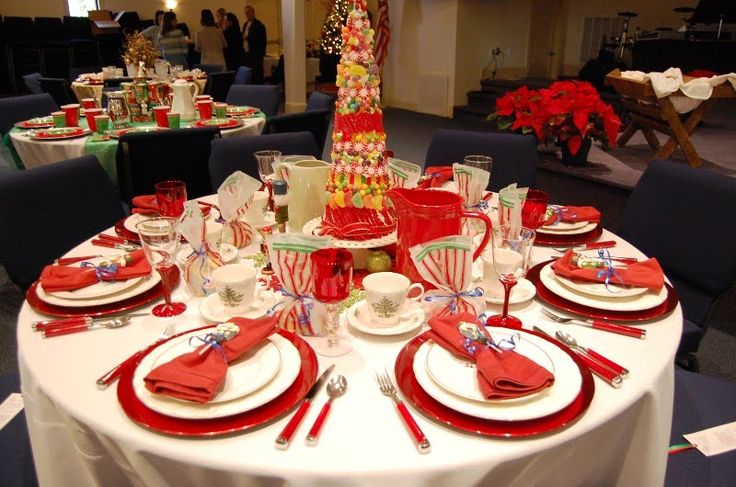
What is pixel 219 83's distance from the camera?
6.20 metres

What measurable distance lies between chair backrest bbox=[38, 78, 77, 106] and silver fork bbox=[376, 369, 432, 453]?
575cm

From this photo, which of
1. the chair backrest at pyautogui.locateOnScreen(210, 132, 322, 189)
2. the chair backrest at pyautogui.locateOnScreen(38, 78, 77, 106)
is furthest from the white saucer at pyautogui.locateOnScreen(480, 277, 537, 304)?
the chair backrest at pyautogui.locateOnScreen(38, 78, 77, 106)

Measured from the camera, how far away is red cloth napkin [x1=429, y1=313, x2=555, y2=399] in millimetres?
931

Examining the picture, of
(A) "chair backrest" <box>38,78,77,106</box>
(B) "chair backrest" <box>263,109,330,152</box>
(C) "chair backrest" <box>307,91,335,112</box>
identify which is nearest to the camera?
(B) "chair backrest" <box>263,109,330,152</box>

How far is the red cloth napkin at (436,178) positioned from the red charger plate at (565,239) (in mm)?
421

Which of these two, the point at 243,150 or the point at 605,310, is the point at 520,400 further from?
the point at 243,150

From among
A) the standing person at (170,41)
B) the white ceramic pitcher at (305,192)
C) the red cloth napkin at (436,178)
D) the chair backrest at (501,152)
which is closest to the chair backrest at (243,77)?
the standing person at (170,41)

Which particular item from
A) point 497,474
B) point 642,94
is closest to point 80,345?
point 497,474

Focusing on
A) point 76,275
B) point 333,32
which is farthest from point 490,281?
point 333,32

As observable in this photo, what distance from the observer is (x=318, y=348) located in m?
1.15

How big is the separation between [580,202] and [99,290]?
3.46m

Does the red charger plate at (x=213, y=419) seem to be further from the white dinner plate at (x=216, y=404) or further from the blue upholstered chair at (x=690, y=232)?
the blue upholstered chair at (x=690, y=232)

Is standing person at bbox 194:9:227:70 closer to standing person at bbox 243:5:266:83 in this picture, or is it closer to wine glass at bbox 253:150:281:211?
standing person at bbox 243:5:266:83

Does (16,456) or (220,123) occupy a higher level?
(220,123)
